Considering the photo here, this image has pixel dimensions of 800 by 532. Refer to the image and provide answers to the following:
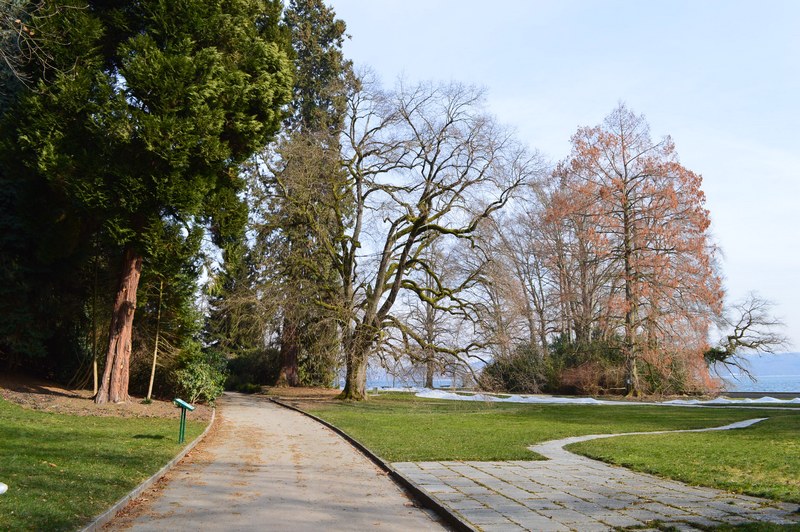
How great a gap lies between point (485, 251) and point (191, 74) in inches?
590

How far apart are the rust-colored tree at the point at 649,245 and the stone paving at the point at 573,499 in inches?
961

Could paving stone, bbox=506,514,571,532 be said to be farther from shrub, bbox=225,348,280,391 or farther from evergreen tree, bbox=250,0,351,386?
shrub, bbox=225,348,280,391

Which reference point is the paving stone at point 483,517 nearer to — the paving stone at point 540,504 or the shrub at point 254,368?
the paving stone at point 540,504

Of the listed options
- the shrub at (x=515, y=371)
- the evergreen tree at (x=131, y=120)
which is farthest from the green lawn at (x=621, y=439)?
the evergreen tree at (x=131, y=120)

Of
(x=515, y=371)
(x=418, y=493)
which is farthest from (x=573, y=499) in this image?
(x=515, y=371)

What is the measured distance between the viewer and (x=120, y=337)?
62.8 feet

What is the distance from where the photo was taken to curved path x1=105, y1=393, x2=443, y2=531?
266 inches

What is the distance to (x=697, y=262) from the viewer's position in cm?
3362

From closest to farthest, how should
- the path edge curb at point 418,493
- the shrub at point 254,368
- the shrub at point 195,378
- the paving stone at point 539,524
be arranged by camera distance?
the paving stone at point 539,524, the path edge curb at point 418,493, the shrub at point 195,378, the shrub at point 254,368

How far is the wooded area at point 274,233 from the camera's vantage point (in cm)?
1769

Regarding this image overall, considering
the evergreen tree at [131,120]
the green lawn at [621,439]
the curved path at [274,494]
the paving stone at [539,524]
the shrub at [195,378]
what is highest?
the evergreen tree at [131,120]

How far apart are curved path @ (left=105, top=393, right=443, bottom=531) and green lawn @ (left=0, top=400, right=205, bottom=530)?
0.42 m

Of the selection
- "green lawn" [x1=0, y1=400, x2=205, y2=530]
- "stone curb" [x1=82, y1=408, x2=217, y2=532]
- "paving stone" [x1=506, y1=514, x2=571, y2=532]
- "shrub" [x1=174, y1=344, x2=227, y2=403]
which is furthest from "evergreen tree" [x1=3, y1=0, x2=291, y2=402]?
"paving stone" [x1=506, y1=514, x2=571, y2=532]

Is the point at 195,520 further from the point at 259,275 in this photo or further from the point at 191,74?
the point at 259,275
